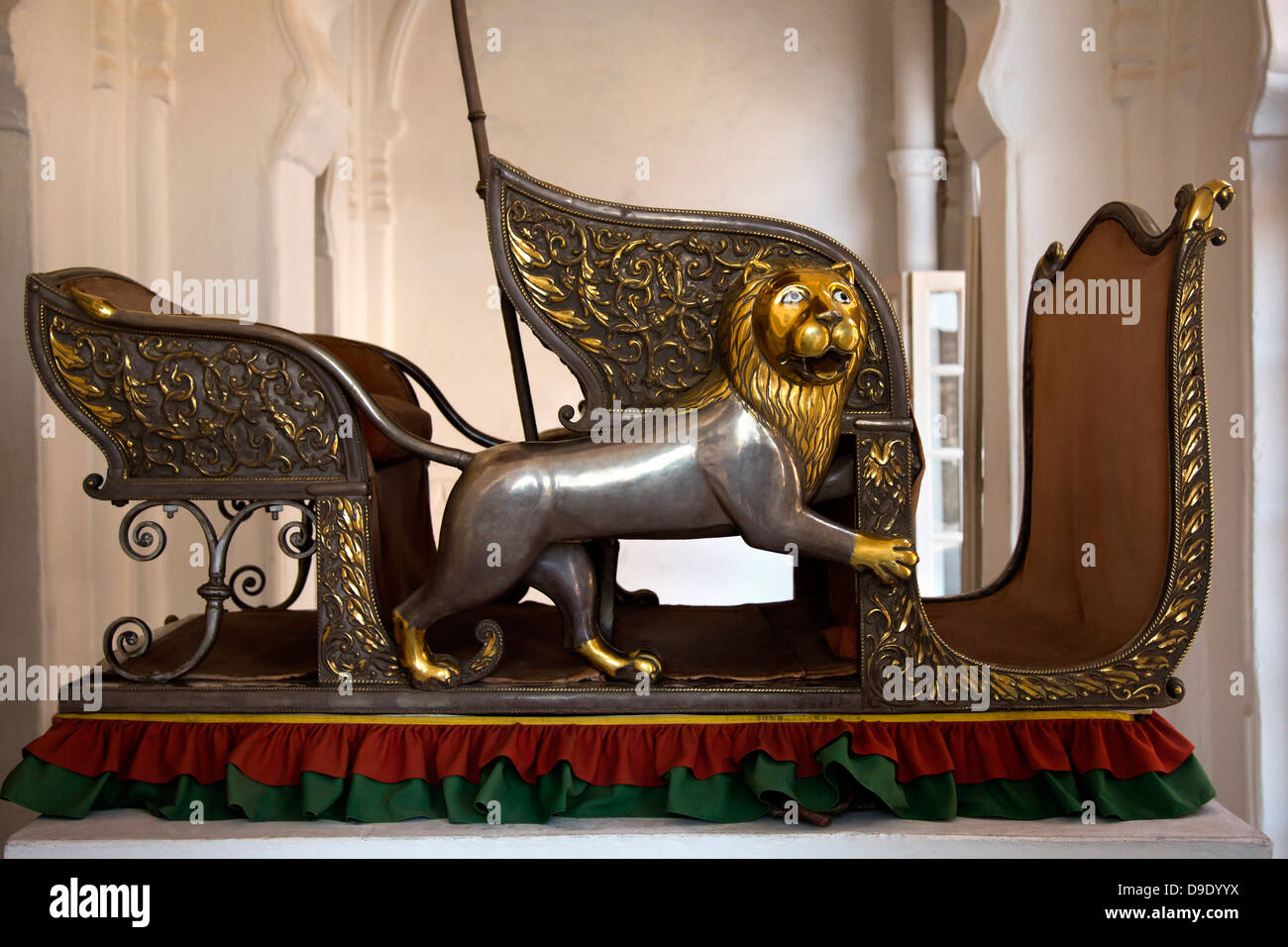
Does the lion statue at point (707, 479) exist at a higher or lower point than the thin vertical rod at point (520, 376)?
lower

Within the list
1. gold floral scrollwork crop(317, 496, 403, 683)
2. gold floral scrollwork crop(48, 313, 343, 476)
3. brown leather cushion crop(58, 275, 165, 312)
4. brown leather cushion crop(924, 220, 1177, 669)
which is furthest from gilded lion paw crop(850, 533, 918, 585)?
brown leather cushion crop(58, 275, 165, 312)

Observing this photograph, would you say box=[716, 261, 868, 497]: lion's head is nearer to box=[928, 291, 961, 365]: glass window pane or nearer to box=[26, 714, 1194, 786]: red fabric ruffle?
box=[26, 714, 1194, 786]: red fabric ruffle

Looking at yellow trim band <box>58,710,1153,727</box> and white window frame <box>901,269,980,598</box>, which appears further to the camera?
white window frame <box>901,269,980,598</box>

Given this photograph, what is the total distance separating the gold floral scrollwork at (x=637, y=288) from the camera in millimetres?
2338

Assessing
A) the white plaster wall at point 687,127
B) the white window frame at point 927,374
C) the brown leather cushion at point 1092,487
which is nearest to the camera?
the brown leather cushion at point 1092,487

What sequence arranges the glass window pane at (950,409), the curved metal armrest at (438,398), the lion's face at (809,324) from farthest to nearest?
the glass window pane at (950,409) → the curved metal armrest at (438,398) → the lion's face at (809,324)

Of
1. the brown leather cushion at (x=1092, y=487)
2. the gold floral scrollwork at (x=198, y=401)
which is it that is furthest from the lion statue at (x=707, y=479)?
the brown leather cushion at (x=1092, y=487)

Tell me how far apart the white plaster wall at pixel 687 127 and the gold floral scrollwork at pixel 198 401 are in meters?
5.09

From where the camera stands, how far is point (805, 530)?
2291 mm

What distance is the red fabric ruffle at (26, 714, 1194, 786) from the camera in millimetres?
2326

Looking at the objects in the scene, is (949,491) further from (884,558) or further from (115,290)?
(115,290)

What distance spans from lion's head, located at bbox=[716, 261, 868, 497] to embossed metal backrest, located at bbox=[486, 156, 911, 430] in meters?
0.04

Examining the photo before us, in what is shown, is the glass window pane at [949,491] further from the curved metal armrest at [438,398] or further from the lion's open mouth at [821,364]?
the lion's open mouth at [821,364]

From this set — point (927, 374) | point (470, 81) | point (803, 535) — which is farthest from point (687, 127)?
point (803, 535)
